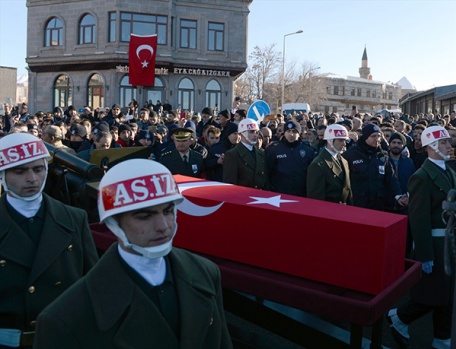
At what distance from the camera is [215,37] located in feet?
Result: 115

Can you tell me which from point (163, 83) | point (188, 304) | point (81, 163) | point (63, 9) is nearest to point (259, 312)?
point (81, 163)

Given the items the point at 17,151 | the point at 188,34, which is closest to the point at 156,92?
the point at 188,34

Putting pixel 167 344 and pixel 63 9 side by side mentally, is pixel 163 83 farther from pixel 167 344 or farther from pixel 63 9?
pixel 167 344

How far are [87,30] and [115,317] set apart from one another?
34593 millimetres

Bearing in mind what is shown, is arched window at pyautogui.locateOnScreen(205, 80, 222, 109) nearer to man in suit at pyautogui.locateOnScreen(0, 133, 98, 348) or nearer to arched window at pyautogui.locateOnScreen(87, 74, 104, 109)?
arched window at pyautogui.locateOnScreen(87, 74, 104, 109)

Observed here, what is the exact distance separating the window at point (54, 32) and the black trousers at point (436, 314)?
110ft

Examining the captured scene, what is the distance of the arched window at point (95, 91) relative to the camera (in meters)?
33.9

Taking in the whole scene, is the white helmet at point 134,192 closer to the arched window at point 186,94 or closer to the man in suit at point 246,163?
the man in suit at point 246,163

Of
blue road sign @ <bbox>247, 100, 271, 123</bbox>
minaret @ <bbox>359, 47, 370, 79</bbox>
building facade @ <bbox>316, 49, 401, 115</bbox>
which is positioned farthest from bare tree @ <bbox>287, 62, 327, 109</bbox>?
minaret @ <bbox>359, 47, 370, 79</bbox>

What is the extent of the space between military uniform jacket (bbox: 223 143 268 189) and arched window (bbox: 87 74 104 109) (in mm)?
27952

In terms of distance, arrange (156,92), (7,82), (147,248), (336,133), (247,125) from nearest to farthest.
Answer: (147,248), (336,133), (247,125), (156,92), (7,82)

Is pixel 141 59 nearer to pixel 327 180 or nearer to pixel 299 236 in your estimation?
pixel 327 180

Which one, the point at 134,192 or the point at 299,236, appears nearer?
the point at 134,192

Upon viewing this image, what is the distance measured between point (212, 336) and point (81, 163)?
2.23 m
